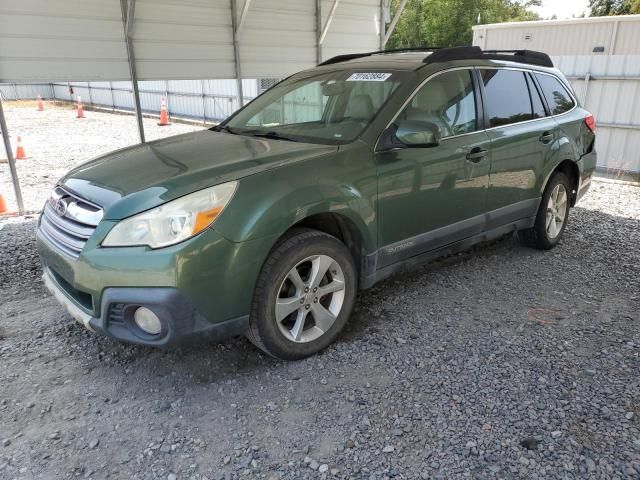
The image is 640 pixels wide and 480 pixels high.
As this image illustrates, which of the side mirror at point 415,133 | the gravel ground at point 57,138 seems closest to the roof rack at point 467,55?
the side mirror at point 415,133

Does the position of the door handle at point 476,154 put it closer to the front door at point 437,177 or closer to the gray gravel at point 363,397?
the front door at point 437,177

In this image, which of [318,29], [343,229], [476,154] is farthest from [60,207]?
[318,29]

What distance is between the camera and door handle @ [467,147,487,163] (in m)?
3.86

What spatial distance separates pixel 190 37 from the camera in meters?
7.02

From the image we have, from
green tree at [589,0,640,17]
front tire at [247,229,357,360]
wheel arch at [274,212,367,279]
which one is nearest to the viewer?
front tire at [247,229,357,360]

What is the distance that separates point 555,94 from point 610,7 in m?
33.7

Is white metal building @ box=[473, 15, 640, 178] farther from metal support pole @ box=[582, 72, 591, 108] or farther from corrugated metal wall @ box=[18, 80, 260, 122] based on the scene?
corrugated metal wall @ box=[18, 80, 260, 122]

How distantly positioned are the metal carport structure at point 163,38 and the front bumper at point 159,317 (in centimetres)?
426

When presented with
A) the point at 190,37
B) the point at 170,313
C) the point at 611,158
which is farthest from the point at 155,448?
the point at 611,158

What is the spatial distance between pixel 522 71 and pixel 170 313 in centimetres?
370

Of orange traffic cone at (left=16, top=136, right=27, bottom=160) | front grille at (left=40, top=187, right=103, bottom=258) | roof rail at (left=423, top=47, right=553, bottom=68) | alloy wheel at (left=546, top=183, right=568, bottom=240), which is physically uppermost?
roof rail at (left=423, top=47, right=553, bottom=68)

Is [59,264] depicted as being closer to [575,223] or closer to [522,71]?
[522,71]

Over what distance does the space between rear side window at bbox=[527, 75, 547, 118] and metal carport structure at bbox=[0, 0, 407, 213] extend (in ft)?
14.3

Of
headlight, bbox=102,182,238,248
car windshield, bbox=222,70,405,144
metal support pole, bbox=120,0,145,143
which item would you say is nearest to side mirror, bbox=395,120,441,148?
car windshield, bbox=222,70,405,144
